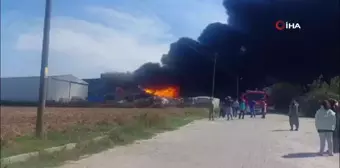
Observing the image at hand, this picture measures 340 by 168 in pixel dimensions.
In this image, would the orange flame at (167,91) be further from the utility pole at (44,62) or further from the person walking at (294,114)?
the utility pole at (44,62)

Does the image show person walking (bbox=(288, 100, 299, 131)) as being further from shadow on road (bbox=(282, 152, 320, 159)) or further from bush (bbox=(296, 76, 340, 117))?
bush (bbox=(296, 76, 340, 117))

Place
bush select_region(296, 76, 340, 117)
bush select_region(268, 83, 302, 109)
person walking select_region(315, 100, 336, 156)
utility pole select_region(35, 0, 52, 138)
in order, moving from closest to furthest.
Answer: person walking select_region(315, 100, 336, 156), utility pole select_region(35, 0, 52, 138), bush select_region(296, 76, 340, 117), bush select_region(268, 83, 302, 109)

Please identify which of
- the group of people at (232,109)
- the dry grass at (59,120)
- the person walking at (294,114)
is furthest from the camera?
the group of people at (232,109)

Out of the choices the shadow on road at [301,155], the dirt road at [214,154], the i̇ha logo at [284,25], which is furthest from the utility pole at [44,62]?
the i̇ha logo at [284,25]

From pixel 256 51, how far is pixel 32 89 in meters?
44.2

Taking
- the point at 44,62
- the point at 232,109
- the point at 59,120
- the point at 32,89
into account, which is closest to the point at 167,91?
the point at 232,109

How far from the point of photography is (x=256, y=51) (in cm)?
4794

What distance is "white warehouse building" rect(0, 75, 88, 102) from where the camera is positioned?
76.0 metres

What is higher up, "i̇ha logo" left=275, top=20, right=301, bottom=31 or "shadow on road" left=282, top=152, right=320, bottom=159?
"i̇ha logo" left=275, top=20, right=301, bottom=31

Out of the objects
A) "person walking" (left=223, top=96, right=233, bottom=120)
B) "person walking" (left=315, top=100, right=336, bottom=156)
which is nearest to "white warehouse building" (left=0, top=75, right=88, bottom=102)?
"person walking" (left=223, top=96, right=233, bottom=120)

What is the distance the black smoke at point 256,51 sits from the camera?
120 feet

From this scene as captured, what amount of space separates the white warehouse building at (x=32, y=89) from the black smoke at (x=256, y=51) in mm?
30066

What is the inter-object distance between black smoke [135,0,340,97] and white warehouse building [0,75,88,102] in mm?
30066

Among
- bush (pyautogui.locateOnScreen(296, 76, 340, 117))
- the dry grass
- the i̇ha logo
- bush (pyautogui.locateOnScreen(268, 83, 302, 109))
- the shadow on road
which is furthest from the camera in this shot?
bush (pyautogui.locateOnScreen(268, 83, 302, 109))
